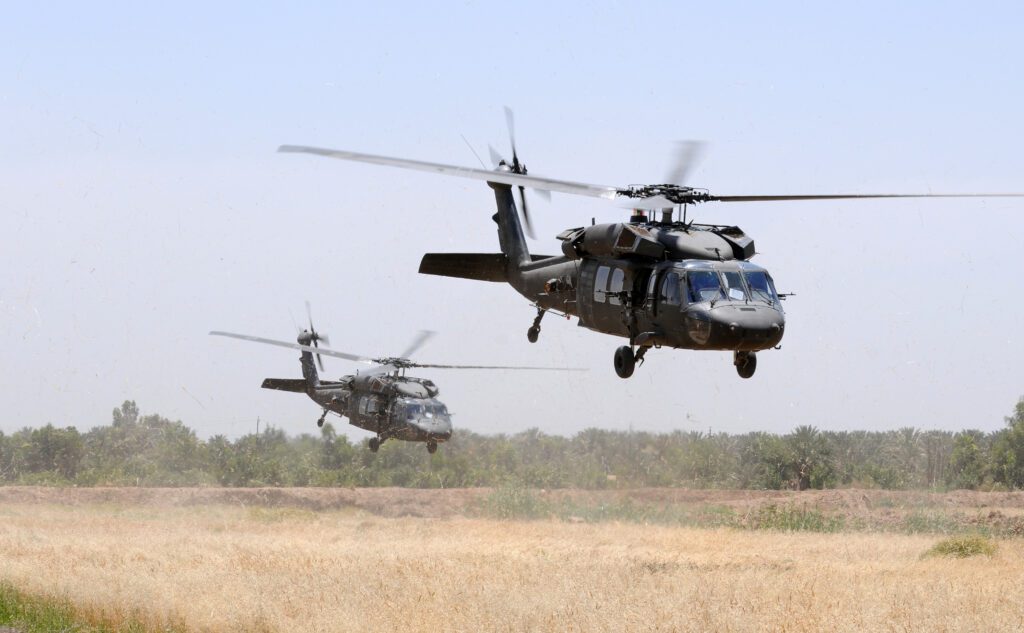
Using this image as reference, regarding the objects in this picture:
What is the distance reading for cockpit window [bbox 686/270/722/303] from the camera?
1891 centimetres

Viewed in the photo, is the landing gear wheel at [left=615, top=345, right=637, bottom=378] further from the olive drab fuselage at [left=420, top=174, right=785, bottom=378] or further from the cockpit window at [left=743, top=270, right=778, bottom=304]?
the cockpit window at [left=743, top=270, right=778, bottom=304]

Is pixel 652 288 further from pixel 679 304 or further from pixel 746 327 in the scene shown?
pixel 746 327

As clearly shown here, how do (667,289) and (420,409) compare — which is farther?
(420,409)

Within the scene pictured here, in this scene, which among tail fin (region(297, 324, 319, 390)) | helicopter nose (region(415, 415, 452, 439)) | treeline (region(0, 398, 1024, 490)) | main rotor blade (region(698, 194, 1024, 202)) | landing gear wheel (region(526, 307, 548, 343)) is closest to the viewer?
main rotor blade (region(698, 194, 1024, 202))

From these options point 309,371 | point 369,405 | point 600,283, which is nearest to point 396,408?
point 369,405

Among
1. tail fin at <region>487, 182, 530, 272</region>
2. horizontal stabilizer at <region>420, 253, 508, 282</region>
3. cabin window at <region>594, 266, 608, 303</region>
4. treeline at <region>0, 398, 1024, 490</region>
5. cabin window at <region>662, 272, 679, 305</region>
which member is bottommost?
treeline at <region>0, 398, 1024, 490</region>

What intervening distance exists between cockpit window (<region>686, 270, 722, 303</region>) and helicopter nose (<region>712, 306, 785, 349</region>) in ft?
1.39

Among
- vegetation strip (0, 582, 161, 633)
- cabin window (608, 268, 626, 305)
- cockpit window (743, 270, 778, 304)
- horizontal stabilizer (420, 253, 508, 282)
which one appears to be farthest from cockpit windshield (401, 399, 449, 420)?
cockpit window (743, 270, 778, 304)

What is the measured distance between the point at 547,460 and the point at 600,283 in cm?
3858

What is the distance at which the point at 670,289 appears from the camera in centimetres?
1933

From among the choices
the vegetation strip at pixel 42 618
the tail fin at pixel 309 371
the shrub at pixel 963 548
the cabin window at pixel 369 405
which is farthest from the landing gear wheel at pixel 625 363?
the tail fin at pixel 309 371

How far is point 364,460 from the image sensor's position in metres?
61.9

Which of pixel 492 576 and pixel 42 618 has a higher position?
pixel 492 576

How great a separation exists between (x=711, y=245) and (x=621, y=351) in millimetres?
2269
